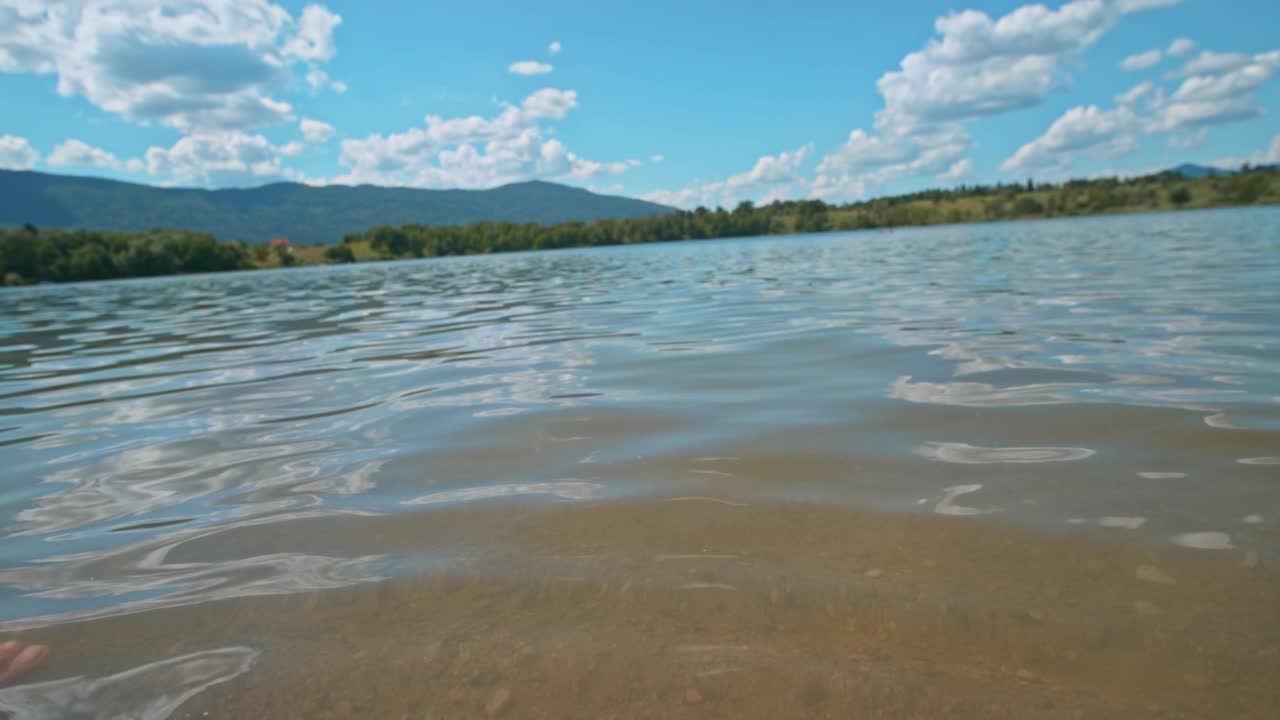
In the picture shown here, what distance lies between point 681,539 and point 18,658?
2544 millimetres

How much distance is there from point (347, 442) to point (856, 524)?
3.75 metres

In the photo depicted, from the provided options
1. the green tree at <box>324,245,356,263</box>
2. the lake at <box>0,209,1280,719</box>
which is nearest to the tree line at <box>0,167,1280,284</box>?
the green tree at <box>324,245,356,263</box>

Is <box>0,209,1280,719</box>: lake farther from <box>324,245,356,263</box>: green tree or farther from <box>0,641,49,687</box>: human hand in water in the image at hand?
<box>324,245,356,263</box>: green tree

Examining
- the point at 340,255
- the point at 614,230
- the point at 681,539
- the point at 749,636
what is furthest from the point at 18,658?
the point at 614,230

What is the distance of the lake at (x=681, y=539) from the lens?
1.96 meters

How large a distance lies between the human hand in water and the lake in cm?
6

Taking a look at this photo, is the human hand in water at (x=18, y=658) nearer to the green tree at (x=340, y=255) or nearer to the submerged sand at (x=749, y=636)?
the submerged sand at (x=749, y=636)

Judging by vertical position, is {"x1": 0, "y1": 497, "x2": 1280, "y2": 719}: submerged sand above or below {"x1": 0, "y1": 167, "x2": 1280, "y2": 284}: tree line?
below

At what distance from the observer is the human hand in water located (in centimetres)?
222

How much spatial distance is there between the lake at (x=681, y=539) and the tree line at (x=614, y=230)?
108052mm

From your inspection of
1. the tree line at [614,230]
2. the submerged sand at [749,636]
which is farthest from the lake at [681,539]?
the tree line at [614,230]

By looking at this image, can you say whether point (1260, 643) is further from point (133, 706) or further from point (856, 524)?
→ point (133, 706)

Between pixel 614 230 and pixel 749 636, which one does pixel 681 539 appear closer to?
pixel 749 636

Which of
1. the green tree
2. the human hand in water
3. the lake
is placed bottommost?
the human hand in water
